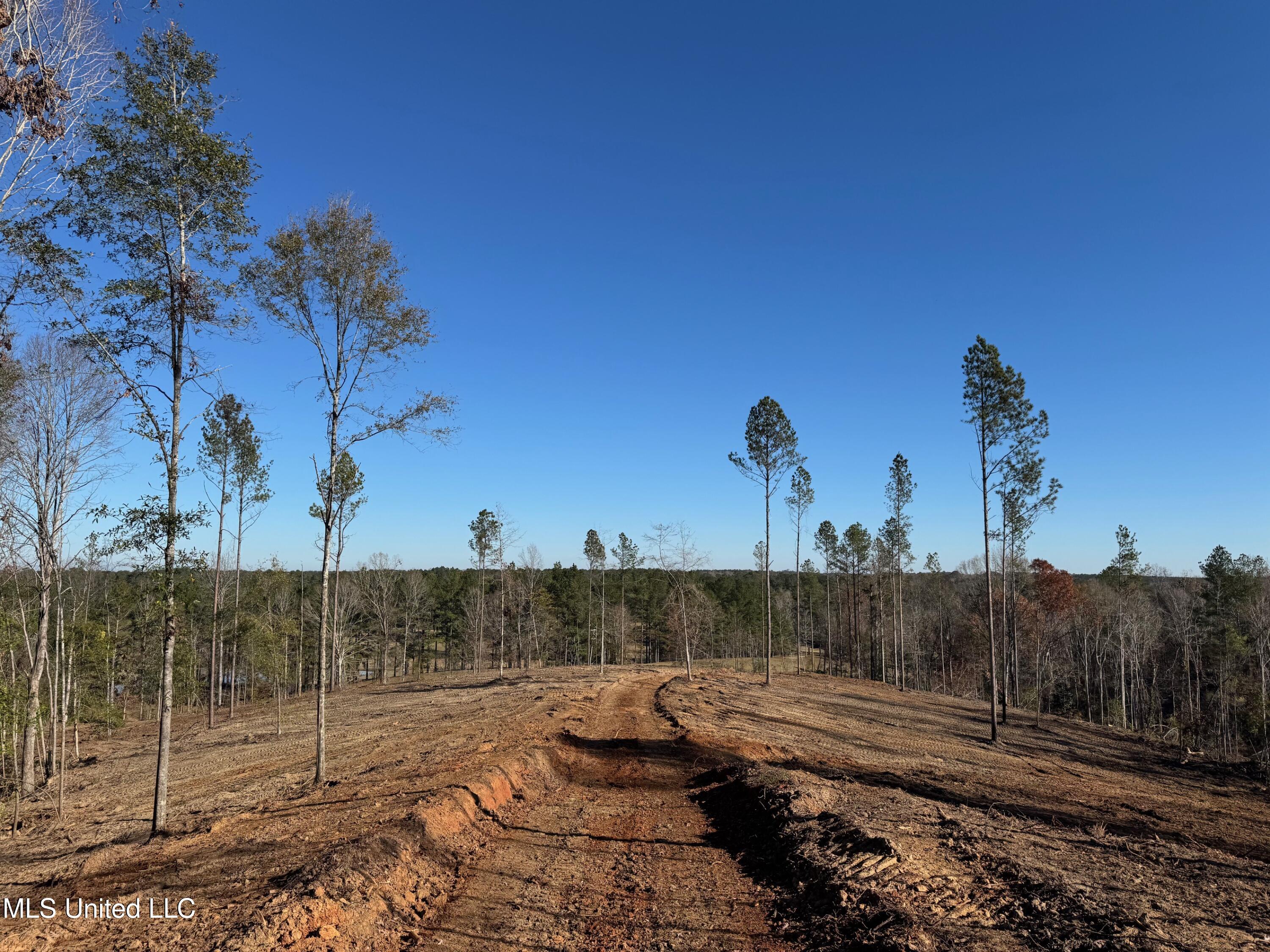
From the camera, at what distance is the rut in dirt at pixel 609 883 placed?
6730 mm

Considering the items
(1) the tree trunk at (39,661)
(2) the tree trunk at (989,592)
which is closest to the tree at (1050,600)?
(2) the tree trunk at (989,592)

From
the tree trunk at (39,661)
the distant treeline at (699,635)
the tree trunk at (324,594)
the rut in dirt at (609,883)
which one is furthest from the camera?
the distant treeline at (699,635)

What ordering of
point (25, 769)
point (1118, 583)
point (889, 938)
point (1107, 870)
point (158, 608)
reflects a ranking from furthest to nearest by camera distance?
point (1118, 583) → point (25, 769) → point (158, 608) → point (1107, 870) → point (889, 938)

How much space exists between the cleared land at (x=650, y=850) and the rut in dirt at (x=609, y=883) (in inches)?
1.8

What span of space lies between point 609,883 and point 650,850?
5.17ft

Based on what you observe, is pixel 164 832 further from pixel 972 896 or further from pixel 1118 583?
pixel 1118 583

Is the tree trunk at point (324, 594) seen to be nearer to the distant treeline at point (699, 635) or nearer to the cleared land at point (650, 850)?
the cleared land at point (650, 850)

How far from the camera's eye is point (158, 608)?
35.2 ft

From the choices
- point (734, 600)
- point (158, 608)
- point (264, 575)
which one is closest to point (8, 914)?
point (158, 608)

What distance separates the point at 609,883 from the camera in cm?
818

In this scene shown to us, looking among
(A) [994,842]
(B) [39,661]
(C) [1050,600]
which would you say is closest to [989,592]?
(A) [994,842]

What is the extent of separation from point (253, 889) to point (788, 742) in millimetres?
15516

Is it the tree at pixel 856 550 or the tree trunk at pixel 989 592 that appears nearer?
the tree trunk at pixel 989 592

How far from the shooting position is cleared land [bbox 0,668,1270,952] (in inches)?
251
